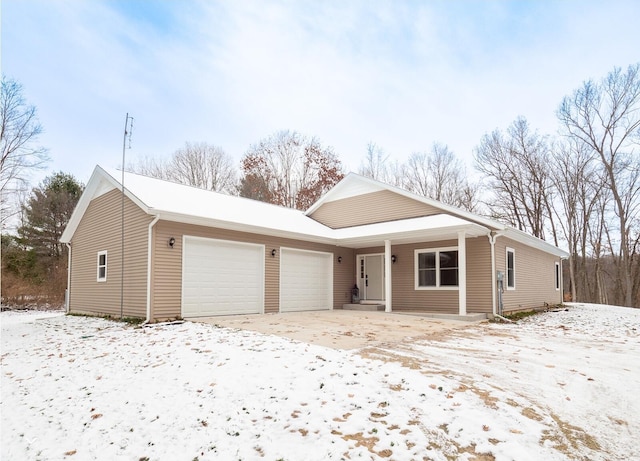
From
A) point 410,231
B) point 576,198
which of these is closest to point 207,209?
point 410,231

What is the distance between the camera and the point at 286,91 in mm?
17891

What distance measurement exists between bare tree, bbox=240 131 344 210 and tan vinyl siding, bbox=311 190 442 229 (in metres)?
10.1

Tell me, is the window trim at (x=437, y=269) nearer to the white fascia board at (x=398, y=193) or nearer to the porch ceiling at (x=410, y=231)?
the porch ceiling at (x=410, y=231)

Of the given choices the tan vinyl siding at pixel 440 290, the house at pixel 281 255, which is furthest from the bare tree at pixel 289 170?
the tan vinyl siding at pixel 440 290

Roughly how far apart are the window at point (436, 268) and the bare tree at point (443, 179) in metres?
14.4

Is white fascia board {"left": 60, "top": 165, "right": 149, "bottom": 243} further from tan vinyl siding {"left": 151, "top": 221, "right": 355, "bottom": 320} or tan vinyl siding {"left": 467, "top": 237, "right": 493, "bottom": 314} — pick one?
tan vinyl siding {"left": 467, "top": 237, "right": 493, "bottom": 314}

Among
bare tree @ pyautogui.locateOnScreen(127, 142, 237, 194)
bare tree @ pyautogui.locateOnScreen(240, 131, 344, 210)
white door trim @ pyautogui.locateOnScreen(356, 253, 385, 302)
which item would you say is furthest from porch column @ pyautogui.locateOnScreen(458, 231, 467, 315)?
bare tree @ pyautogui.locateOnScreen(127, 142, 237, 194)

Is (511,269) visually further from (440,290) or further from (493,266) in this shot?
(440,290)

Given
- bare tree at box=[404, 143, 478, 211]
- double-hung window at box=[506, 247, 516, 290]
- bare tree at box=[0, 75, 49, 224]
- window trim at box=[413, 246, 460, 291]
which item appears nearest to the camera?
window trim at box=[413, 246, 460, 291]

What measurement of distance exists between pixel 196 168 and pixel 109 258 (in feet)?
51.9

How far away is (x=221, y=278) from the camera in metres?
10.9

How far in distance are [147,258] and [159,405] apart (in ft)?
19.4

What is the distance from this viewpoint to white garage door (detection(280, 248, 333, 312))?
1273cm

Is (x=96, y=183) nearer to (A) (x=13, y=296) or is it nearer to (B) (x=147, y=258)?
(B) (x=147, y=258)
